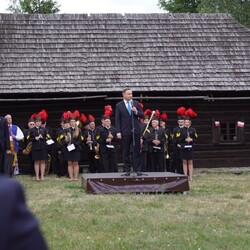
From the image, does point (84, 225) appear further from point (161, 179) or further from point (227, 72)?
point (227, 72)

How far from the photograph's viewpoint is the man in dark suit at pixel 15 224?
1188mm

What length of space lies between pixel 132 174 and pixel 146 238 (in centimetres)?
501

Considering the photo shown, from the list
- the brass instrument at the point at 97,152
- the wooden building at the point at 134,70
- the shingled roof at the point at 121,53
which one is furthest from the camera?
the shingled roof at the point at 121,53

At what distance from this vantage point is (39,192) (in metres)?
13.5

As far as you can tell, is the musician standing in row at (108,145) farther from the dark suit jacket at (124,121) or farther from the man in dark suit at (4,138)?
the dark suit jacket at (124,121)

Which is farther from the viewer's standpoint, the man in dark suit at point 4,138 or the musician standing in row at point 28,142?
the musician standing in row at point 28,142

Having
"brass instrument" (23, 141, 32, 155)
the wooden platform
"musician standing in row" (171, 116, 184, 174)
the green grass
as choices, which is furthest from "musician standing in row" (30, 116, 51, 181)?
the wooden platform

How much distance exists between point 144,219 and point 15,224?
8.05 meters

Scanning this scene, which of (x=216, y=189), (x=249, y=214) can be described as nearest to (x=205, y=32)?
(x=216, y=189)

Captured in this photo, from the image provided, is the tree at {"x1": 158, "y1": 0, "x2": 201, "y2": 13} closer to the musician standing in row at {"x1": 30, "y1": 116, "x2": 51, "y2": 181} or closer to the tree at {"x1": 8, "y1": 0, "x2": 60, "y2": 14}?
the tree at {"x1": 8, "y1": 0, "x2": 60, "y2": 14}

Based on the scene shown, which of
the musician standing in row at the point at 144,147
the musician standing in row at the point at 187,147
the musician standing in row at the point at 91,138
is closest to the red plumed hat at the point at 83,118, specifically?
the musician standing in row at the point at 91,138

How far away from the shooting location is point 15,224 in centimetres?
120

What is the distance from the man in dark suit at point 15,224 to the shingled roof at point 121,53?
1822 centimetres

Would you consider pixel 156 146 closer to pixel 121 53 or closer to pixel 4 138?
pixel 4 138
